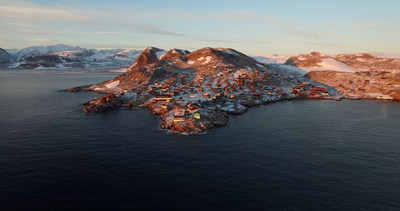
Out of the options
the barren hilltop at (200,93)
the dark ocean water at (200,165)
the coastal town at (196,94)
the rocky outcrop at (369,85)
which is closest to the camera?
the dark ocean water at (200,165)

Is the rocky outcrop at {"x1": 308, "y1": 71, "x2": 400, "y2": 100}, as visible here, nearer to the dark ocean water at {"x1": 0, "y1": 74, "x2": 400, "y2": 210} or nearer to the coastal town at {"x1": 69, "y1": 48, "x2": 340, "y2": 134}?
the coastal town at {"x1": 69, "y1": 48, "x2": 340, "y2": 134}

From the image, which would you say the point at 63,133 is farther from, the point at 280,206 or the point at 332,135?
the point at 332,135

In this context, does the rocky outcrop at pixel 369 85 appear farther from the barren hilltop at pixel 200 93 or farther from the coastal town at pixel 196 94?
the coastal town at pixel 196 94

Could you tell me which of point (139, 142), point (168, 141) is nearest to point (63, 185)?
point (139, 142)

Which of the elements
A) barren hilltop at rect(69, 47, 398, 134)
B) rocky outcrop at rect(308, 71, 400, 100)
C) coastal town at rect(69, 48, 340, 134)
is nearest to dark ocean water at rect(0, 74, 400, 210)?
coastal town at rect(69, 48, 340, 134)

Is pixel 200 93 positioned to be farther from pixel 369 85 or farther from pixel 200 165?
pixel 369 85

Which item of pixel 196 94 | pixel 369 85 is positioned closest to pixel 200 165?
pixel 196 94

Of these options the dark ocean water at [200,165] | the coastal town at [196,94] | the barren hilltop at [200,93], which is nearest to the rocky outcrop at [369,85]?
the barren hilltop at [200,93]

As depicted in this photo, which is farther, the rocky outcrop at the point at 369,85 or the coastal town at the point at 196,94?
the rocky outcrop at the point at 369,85

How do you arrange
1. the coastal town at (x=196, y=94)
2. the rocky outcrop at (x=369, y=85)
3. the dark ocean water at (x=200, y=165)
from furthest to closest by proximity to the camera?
1. the rocky outcrop at (x=369, y=85)
2. the coastal town at (x=196, y=94)
3. the dark ocean water at (x=200, y=165)
